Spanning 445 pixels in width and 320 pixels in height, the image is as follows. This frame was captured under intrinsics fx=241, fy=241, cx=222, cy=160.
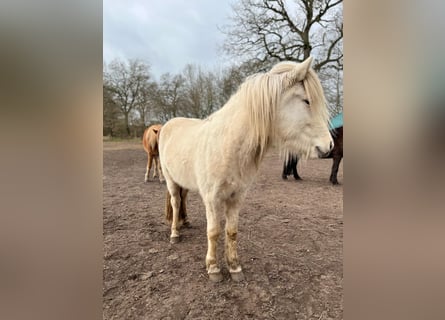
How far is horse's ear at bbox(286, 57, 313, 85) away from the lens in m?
1.20

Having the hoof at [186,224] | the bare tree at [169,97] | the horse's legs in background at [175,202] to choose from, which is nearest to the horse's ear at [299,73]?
the horse's legs in background at [175,202]

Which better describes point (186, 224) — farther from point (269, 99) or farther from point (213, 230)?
point (269, 99)

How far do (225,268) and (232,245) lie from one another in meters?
0.21

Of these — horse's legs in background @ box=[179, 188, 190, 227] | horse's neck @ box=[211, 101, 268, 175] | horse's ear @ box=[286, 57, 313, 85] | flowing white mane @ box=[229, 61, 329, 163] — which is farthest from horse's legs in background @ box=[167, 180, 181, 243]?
horse's ear @ box=[286, 57, 313, 85]

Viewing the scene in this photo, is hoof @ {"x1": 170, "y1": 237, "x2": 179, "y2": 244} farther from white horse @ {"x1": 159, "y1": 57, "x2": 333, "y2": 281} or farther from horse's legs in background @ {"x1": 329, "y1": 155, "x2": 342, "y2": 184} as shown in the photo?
horse's legs in background @ {"x1": 329, "y1": 155, "x2": 342, "y2": 184}

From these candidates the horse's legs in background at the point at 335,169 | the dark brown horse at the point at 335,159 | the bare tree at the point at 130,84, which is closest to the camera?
the dark brown horse at the point at 335,159

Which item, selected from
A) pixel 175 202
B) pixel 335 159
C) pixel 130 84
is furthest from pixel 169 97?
pixel 175 202

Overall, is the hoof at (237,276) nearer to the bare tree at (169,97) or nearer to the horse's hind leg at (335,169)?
the horse's hind leg at (335,169)

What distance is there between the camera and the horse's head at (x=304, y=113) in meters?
1.23
